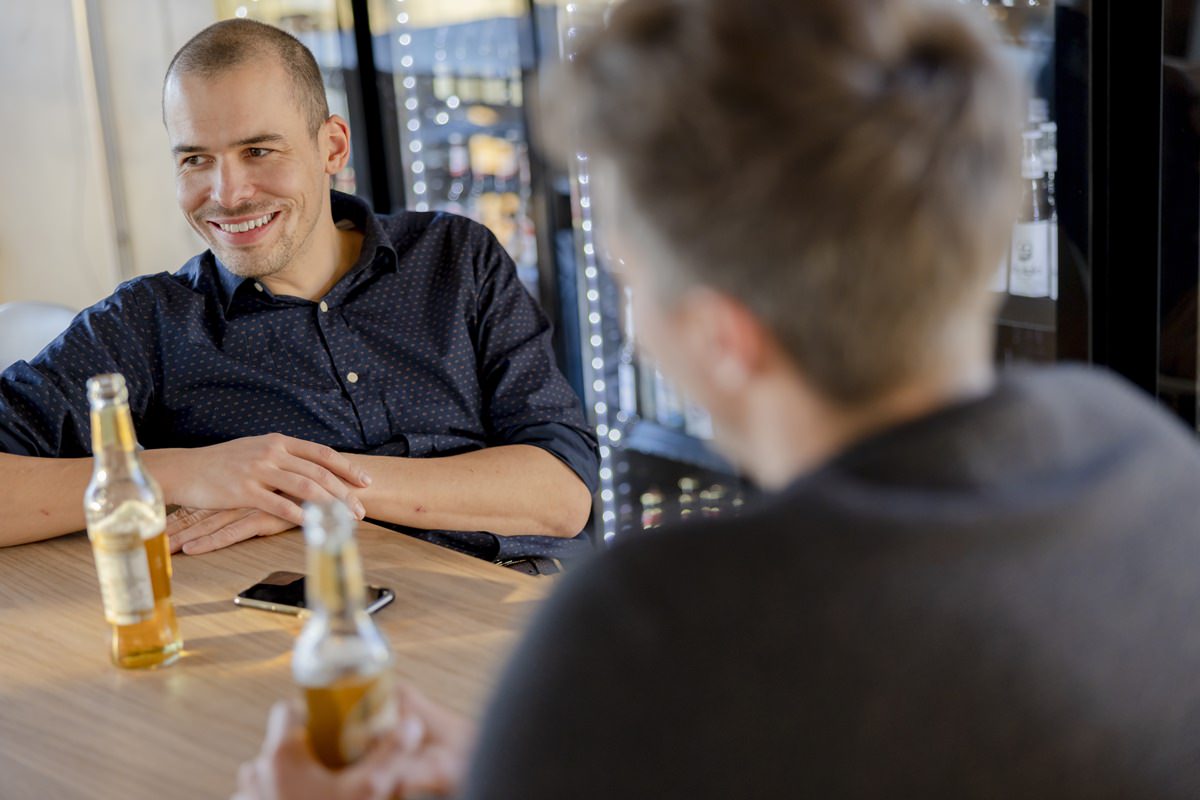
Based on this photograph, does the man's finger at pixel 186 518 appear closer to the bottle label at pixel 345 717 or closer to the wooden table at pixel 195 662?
the wooden table at pixel 195 662

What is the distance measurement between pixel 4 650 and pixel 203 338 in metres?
0.70

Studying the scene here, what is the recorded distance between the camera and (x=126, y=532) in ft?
3.92

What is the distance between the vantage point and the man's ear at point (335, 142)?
2.06 m

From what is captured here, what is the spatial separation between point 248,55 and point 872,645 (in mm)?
1589

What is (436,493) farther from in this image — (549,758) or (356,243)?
(549,758)

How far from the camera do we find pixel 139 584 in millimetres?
1214

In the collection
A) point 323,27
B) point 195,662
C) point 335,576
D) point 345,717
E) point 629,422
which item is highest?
point 323,27

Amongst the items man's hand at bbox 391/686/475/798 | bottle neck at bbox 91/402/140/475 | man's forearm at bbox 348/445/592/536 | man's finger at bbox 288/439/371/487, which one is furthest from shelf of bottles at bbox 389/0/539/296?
man's hand at bbox 391/686/475/798

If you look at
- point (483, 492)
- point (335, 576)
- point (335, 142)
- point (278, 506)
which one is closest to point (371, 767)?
point (335, 576)

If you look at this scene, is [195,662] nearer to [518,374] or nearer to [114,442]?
[114,442]

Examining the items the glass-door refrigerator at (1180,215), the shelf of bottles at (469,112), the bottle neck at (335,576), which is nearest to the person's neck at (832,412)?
the bottle neck at (335,576)

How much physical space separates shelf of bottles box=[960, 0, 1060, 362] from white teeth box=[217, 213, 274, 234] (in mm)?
1267

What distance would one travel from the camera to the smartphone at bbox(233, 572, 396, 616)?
53.0 inches

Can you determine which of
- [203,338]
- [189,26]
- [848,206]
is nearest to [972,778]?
[848,206]
